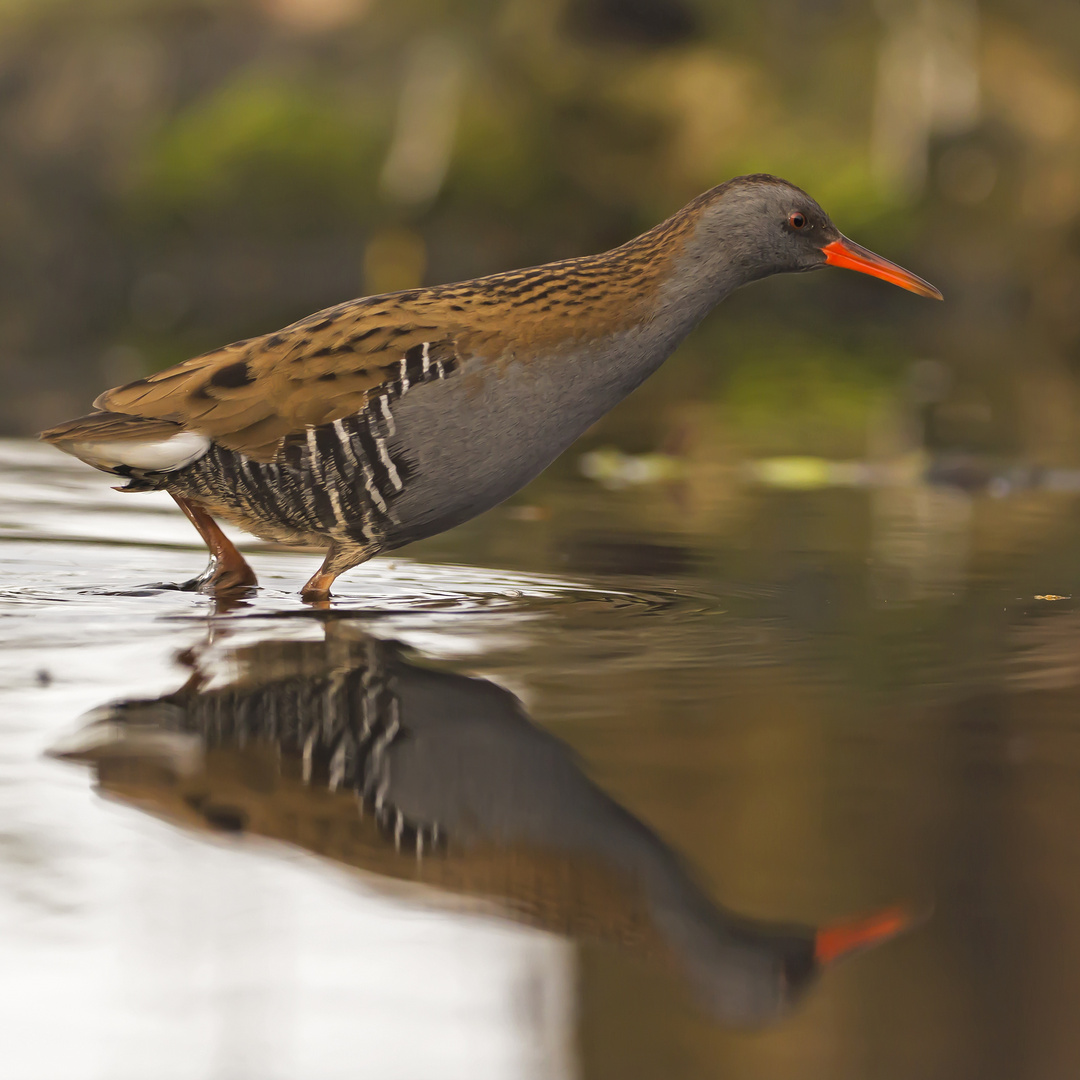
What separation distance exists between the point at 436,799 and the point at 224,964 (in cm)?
85

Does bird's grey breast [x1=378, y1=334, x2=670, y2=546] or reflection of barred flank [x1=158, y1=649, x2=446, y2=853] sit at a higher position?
bird's grey breast [x1=378, y1=334, x2=670, y2=546]

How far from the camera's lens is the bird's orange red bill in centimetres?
559

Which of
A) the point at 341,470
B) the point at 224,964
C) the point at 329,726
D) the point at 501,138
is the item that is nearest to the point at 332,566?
the point at 341,470

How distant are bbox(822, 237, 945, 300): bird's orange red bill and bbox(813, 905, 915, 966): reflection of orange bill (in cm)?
311

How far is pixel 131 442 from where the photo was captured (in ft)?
17.5

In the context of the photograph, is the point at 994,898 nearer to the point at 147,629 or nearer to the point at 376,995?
the point at 376,995

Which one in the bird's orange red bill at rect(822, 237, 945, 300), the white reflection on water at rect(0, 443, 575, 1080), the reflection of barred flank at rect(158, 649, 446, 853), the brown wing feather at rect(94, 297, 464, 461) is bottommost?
the white reflection on water at rect(0, 443, 575, 1080)

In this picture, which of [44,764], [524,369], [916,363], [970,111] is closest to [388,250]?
[970,111]

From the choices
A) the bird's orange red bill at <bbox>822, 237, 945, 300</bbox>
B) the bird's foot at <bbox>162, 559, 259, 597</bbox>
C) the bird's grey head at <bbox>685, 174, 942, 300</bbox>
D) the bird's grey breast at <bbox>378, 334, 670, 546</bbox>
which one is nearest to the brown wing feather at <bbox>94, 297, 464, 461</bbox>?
the bird's grey breast at <bbox>378, 334, 670, 546</bbox>

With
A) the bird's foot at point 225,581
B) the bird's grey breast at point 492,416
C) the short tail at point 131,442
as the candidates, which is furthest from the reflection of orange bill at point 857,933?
the bird's foot at point 225,581

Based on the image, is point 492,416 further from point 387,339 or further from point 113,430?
point 113,430

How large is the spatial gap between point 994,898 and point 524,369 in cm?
259

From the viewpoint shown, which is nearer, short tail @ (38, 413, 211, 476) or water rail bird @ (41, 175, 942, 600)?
water rail bird @ (41, 175, 942, 600)

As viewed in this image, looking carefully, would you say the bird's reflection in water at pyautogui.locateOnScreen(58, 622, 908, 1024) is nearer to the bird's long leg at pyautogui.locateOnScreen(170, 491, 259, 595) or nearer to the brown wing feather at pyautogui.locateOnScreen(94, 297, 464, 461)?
the brown wing feather at pyautogui.locateOnScreen(94, 297, 464, 461)
